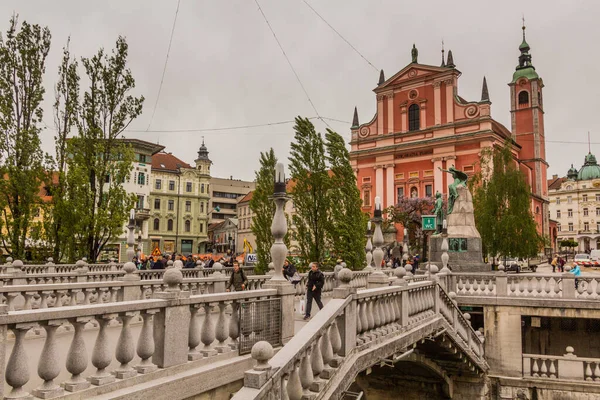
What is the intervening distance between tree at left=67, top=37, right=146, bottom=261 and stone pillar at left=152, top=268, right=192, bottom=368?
1589 cm

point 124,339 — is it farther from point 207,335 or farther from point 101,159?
point 101,159

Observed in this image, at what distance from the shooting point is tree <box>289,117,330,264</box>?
79.6ft

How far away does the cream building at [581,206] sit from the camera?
337 feet

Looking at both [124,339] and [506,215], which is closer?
[124,339]

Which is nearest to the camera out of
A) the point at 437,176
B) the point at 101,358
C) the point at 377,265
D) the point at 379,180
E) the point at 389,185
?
the point at 101,358

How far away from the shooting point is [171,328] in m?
5.39

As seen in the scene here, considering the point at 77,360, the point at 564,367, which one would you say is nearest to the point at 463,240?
the point at 564,367

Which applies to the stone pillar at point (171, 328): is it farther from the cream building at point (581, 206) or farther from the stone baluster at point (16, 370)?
the cream building at point (581, 206)

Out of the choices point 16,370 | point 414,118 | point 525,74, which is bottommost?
point 16,370

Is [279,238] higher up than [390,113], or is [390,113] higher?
[390,113]

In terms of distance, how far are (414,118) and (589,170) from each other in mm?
75693

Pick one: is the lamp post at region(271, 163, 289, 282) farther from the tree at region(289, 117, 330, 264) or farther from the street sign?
the tree at region(289, 117, 330, 264)

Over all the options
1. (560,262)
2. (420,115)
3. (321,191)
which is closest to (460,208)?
(321,191)

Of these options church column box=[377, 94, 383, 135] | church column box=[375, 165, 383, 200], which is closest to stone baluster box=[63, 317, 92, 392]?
church column box=[375, 165, 383, 200]
